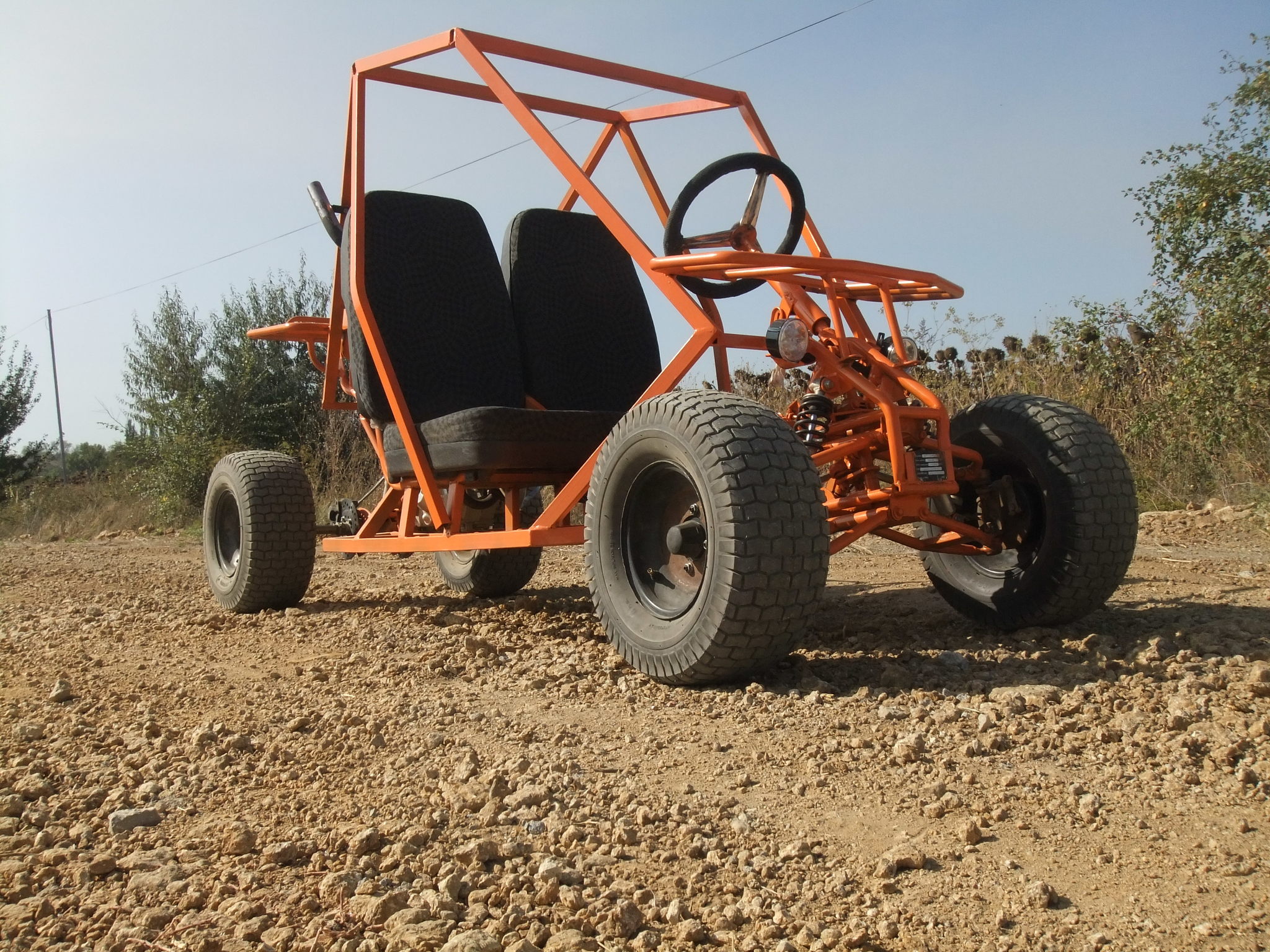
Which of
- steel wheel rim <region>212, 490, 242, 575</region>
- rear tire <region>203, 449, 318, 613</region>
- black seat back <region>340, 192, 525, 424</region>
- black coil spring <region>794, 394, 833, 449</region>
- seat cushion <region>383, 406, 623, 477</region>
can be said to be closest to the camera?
black coil spring <region>794, 394, 833, 449</region>

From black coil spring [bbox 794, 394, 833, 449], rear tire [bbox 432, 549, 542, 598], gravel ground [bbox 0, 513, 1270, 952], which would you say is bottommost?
gravel ground [bbox 0, 513, 1270, 952]

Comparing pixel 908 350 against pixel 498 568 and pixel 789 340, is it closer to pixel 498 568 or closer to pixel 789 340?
pixel 789 340

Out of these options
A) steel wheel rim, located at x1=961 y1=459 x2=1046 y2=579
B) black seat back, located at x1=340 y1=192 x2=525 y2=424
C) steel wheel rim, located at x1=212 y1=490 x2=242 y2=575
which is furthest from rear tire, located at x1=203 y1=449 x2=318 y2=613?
steel wheel rim, located at x1=961 y1=459 x2=1046 y2=579

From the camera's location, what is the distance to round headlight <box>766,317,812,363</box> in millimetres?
3215

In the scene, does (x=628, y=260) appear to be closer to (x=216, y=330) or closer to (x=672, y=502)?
(x=672, y=502)

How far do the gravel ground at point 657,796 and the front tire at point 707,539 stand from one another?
5.8 inches

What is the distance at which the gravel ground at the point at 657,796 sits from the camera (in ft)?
5.17

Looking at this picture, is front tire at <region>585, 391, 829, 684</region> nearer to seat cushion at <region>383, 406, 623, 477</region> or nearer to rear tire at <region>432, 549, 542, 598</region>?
seat cushion at <region>383, 406, 623, 477</region>

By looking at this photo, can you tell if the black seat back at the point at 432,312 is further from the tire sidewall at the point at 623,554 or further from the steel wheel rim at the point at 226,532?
the tire sidewall at the point at 623,554

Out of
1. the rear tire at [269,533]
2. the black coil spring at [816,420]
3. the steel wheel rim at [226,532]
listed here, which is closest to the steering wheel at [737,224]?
the black coil spring at [816,420]

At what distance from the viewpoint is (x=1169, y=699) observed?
2.46 meters

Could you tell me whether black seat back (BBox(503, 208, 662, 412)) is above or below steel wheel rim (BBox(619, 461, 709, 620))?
above

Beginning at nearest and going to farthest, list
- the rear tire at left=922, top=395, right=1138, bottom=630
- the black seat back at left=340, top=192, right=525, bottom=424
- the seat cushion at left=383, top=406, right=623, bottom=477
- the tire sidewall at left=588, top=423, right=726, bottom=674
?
the tire sidewall at left=588, top=423, right=726, bottom=674, the rear tire at left=922, top=395, right=1138, bottom=630, the seat cushion at left=383, top=406, right=623, bottom=477, the black seat back at left=340, top=192, right=525, bottom=424

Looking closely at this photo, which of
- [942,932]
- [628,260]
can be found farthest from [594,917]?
[628,260]
